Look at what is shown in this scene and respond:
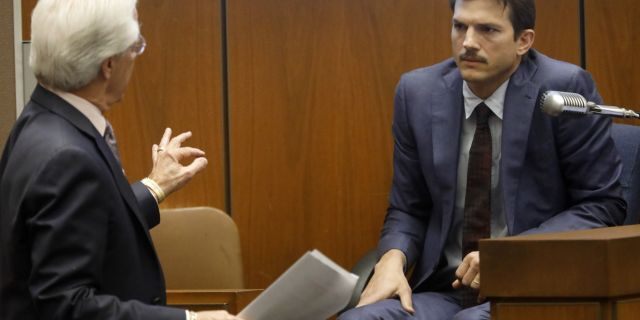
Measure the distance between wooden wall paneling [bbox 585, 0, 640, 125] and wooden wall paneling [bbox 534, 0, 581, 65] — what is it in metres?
0.05

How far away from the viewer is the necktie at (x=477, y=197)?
332 centimetres

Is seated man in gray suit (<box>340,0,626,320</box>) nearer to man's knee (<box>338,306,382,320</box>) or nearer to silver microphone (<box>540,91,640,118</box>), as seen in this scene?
man's knee (<box>338,306,382,320</box>)

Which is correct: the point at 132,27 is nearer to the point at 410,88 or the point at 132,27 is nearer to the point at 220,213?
the point at 410,88

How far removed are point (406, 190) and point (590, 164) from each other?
574 millimetres

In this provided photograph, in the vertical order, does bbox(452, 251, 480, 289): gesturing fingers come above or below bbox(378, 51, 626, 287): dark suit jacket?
below

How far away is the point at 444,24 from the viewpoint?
4.12 meters

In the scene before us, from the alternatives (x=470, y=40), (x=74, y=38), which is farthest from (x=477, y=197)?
(x=74, y=38)

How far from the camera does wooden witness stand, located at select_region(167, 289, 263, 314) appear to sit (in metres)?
3.61

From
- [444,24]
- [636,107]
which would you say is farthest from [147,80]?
[636,107]

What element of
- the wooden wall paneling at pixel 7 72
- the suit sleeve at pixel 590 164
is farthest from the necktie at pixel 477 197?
the wooden wall paneling at pixel 7 72

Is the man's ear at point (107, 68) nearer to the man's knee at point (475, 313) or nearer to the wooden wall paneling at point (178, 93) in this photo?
the man's knee at point (475, 313)

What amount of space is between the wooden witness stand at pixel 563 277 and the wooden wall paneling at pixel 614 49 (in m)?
1.72

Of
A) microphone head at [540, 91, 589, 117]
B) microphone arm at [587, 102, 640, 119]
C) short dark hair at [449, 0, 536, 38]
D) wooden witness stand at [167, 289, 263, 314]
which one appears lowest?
wooden witness stand at [167, 289, 263, 314]

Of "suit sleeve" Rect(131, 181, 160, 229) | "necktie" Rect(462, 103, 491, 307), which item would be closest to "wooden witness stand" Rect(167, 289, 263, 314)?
"necktie" Rect(462, 103, 491, 307)
